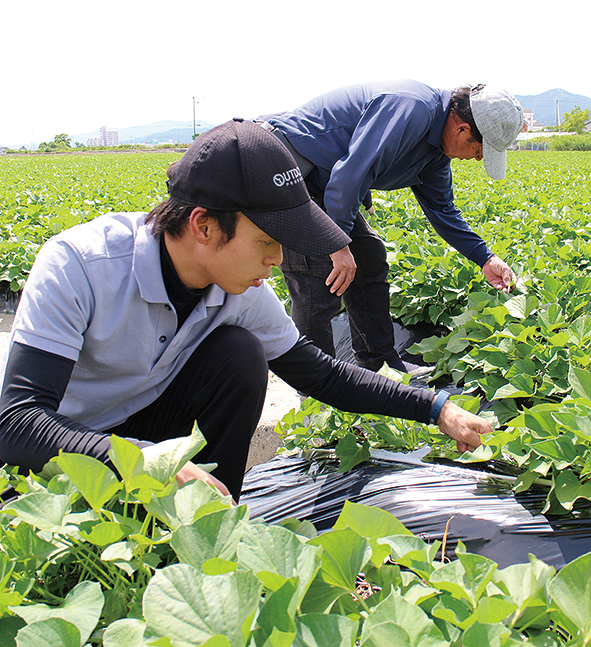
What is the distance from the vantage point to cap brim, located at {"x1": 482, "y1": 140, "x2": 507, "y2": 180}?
259 cm

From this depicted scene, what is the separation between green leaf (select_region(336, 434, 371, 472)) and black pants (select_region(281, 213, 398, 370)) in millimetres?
1144

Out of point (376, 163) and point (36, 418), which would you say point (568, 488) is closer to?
point (36, 418)

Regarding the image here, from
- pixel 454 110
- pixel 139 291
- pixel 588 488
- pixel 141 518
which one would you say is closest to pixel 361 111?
pixel 454 110

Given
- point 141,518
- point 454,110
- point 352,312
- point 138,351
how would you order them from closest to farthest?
point 141,518 < point 138,351 < point 454,110 < point 352,312

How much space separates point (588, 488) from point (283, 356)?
3.02ft

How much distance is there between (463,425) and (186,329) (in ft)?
2.65

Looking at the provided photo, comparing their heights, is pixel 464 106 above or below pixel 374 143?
above

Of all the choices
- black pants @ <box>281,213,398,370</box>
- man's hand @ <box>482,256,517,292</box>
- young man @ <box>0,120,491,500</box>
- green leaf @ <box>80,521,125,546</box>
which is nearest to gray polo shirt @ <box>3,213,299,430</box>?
young man @ <box>0,120,491,500</box>

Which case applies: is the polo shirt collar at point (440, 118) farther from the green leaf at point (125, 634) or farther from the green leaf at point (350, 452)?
the green leaf at point (125, 634)

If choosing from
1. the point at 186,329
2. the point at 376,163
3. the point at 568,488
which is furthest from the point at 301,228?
the point at 376,163

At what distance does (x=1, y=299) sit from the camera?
17.4ft

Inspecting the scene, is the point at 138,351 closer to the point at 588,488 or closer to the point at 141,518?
the point at 141,518

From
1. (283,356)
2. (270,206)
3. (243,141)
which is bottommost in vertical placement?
(283,356)

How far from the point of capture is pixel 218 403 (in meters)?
1.88
